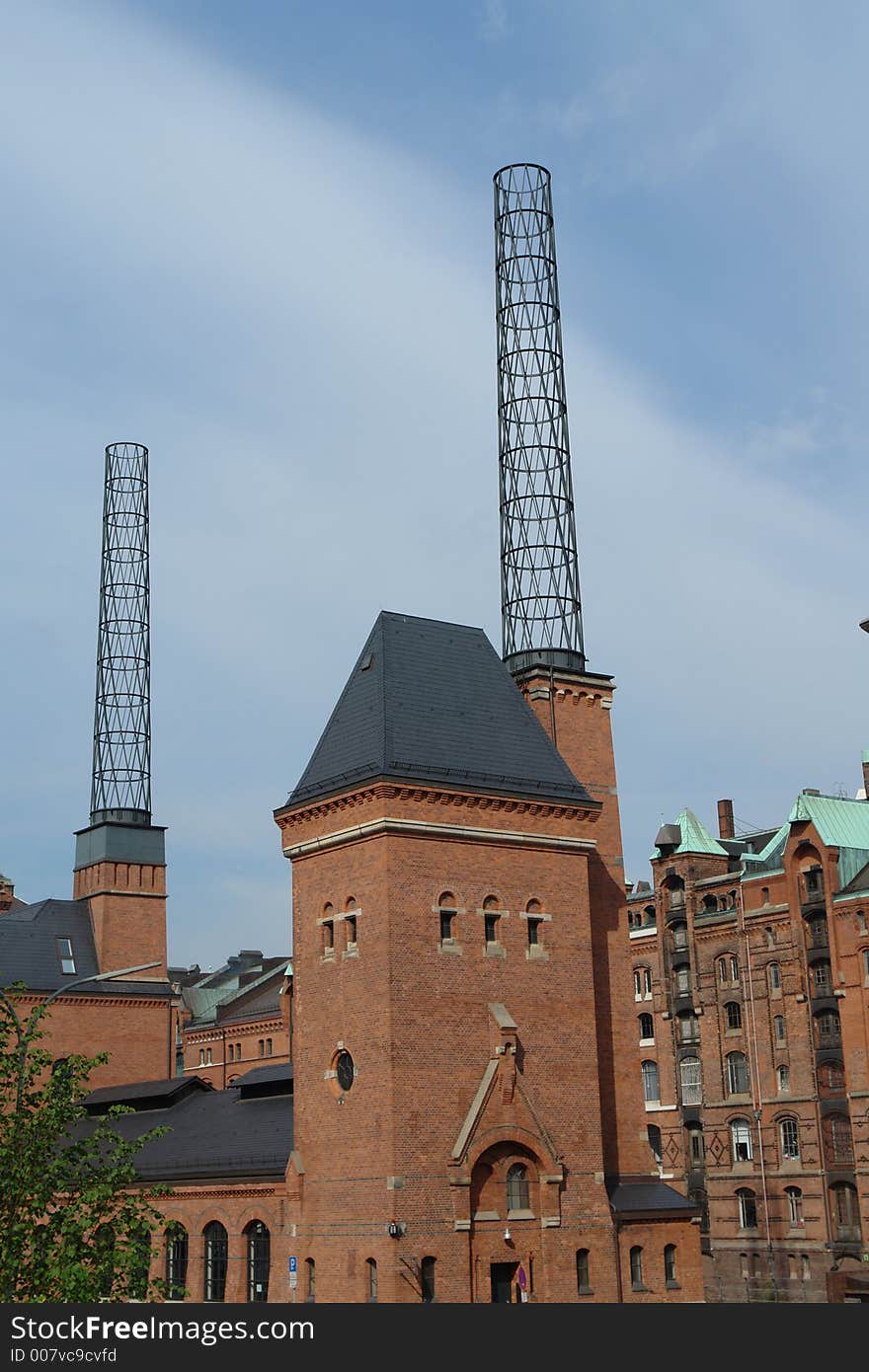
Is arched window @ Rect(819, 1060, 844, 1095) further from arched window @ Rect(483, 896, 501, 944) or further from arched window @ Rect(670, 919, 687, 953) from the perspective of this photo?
arched window @ Rect(483, 896, 501, 944)

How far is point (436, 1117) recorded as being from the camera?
39.7 metres

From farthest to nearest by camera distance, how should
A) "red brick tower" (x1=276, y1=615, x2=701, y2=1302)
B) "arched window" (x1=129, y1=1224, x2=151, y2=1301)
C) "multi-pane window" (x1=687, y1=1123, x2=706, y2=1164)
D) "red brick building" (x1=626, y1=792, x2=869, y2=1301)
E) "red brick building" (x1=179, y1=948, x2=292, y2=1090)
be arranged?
"red brick building" (x1=179, y1=948, x2=292, y2=1090), "multi-pane window" (x1=687, y1=1123, x2=706, y2=1164), "red brick building" (x1=626, y1=792, x2=869, y2=1301), "red brick tower" (x1=276, y1=615, x2=701, y2=1302), "arched window" (x1=129, y1=1224, x2=151, y2=1301)

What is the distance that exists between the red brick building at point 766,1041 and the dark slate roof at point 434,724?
22.9 meters

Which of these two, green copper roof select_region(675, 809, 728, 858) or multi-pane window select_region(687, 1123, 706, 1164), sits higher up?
green copper roof select_region(675, 809, 728, 858)

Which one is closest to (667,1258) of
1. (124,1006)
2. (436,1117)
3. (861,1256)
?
(436,1117)

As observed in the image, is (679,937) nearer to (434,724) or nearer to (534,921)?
(534,921)

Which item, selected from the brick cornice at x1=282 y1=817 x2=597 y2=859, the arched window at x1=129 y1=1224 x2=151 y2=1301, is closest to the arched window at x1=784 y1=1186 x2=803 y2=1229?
the brick cornice at x1=282 y1=817 x2=597 y2=859

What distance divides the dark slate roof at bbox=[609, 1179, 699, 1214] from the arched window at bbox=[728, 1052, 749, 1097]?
30099 millimetres

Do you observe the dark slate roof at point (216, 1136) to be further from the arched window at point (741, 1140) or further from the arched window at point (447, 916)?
the arched window at point (741, 1140)

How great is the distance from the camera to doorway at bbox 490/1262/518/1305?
3981 cm

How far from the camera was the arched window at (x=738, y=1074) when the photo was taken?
75.6 metres

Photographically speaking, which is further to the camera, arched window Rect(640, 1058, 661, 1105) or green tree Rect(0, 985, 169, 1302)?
arched window Rect(640, 1058, 661, 1105)

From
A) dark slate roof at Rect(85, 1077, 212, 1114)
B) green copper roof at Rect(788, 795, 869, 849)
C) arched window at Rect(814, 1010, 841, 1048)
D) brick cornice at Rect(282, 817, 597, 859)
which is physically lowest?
dark slate roof at Rect(85, 1077, 212, 1114)
